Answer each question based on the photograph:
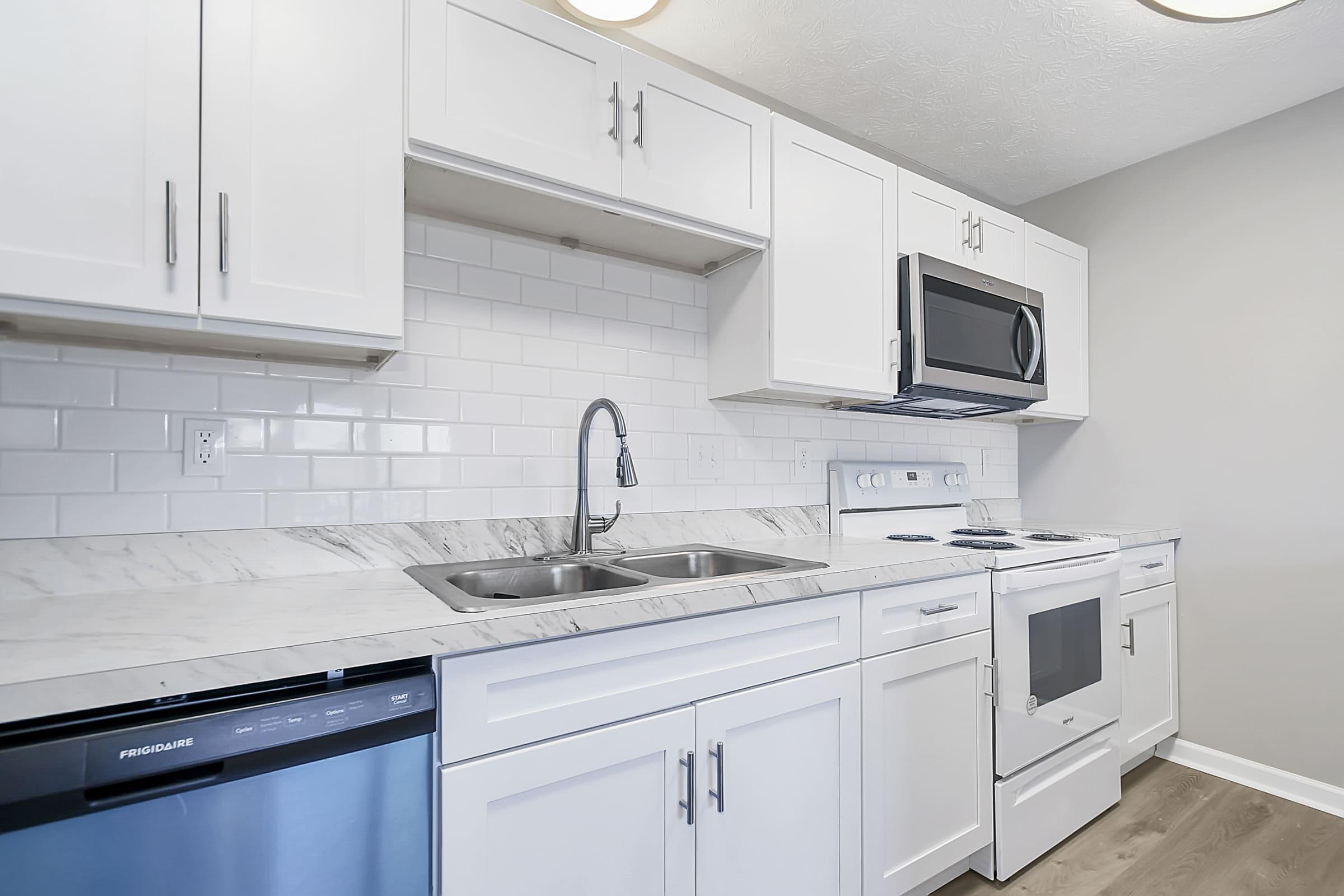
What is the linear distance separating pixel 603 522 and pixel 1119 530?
2.11m

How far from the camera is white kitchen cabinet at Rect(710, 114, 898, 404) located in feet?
6.29

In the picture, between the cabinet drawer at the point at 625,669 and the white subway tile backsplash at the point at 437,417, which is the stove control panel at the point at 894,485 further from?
the cabinet drawer at the point at 625,669

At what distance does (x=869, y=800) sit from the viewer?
62.3 inches

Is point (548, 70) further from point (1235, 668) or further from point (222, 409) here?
point (1235, 668)

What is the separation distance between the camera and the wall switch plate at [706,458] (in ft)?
6.83

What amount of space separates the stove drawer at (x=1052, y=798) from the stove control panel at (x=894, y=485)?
37.6 inches

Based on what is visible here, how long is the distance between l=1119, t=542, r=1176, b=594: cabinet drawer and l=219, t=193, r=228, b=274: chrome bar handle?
8.91 feet

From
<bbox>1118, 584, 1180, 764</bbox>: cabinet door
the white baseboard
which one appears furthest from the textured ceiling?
the white baseboard

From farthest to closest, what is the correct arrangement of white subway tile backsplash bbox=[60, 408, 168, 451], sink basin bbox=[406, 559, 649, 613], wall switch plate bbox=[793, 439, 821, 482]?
wall switch plate bbox=[793, 439, 821, 482]
sink basin bbox=[406, 559, 649, 613]
white subway tile backsplash bbox=[60, 408, 168, 451]

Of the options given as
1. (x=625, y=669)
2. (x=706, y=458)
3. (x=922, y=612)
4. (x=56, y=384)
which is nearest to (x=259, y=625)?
(x=625, y=669)

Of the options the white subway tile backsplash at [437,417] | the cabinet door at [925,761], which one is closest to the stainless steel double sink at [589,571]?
the white subway tile backsplash at [437,417]

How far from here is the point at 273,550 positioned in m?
1.40

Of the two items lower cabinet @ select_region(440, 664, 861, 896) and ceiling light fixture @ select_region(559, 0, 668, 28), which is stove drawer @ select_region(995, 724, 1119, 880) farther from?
ceiling light fixture @ select_region(559, 0, 668, 28)

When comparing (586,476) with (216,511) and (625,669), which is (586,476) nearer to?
(625,669)
